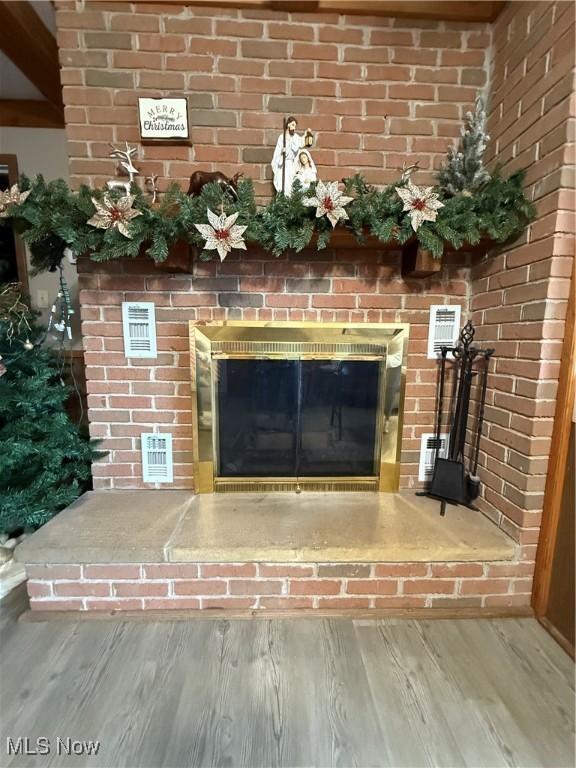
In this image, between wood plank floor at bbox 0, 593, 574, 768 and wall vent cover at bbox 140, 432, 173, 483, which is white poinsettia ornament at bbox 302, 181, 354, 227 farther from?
wood plank floor at bbox 0, 593, 574, 768

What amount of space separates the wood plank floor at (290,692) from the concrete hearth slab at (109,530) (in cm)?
25

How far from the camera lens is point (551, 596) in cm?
124

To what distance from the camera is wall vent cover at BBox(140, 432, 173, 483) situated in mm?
1626

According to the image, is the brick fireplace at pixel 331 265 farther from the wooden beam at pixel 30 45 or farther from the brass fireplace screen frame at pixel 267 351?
the wooden beam at pixel 30 45

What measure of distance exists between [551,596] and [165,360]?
1.77 m

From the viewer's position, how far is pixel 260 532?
133 cm

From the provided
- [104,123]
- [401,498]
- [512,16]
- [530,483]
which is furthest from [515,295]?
[104,123]

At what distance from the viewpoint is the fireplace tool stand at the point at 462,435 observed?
57.7 inches

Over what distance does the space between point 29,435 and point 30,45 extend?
1790 mm

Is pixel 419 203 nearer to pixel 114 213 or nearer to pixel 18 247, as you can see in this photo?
pixel 114 213

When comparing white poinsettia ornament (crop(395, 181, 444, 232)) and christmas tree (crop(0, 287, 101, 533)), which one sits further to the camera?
christmas tree (crop(0, 287, 101, 533))

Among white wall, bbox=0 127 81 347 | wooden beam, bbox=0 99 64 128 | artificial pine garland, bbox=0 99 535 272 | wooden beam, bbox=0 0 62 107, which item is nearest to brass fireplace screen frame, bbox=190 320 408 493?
artificial pine garland, bbox=0 99 535 272

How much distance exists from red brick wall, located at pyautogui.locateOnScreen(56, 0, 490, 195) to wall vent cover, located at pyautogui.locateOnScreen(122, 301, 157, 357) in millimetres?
541

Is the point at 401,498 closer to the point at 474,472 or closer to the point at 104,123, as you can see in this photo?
the point at 474,472
